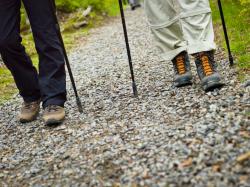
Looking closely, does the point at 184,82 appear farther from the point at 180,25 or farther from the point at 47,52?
the point at 47,52

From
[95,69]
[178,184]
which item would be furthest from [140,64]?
[178,184]

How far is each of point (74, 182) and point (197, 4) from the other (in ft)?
8.22

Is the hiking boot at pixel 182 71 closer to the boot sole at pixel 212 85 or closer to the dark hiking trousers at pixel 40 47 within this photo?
the boot sole at pixel 212 85

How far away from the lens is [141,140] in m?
3.86

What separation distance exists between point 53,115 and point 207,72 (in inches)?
71.3

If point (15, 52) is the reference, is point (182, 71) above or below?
below

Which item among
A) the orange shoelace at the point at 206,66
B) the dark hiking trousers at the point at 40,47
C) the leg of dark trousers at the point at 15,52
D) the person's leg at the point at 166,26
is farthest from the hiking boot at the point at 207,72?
the leg of dark trousers at the point at 15,52

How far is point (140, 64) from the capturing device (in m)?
7.58

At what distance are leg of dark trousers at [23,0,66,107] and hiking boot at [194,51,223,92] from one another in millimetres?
1595

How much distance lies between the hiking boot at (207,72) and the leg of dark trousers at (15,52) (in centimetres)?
203

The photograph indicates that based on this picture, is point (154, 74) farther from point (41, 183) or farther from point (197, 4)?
point (41, 183)

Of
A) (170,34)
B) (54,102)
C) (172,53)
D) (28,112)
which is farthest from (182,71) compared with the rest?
(28,112)

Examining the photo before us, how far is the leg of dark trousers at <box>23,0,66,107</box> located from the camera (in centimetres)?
473

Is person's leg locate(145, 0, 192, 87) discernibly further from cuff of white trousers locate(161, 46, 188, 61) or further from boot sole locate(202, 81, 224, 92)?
boot sole locate(202, 81, 224, 92)
